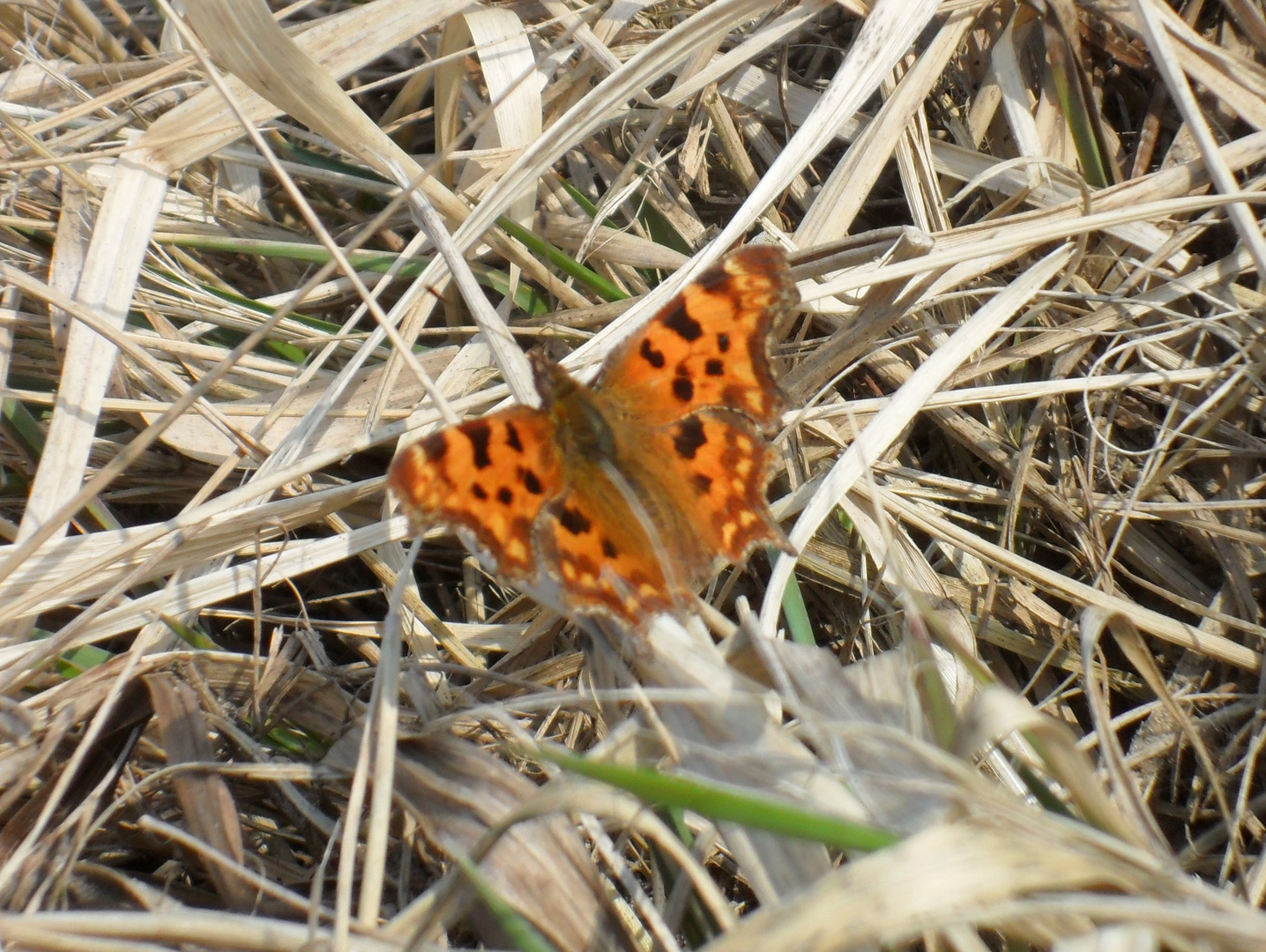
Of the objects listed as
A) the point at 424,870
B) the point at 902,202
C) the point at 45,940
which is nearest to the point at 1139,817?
the point at 424,870

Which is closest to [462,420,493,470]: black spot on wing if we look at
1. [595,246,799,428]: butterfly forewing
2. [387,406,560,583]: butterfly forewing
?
[387,406,560,583]: butterfly forewing

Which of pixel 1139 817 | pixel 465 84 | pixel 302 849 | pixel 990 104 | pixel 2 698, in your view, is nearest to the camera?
pixel 1139 817

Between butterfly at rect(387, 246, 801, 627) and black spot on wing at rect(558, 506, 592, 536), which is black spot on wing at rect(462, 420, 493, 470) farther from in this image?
black spot on wing at rect(558, 506, 592, 536)

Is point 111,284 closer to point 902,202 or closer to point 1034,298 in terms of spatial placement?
point 902,202

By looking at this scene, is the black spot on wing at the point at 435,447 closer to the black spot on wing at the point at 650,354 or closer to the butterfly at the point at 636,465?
the butterfly at the point at 636,465

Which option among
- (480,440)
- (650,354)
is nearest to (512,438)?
(480,440)

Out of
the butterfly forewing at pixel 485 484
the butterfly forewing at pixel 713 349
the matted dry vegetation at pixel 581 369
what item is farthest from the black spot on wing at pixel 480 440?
the butterfly forewing at pixel 713 349
